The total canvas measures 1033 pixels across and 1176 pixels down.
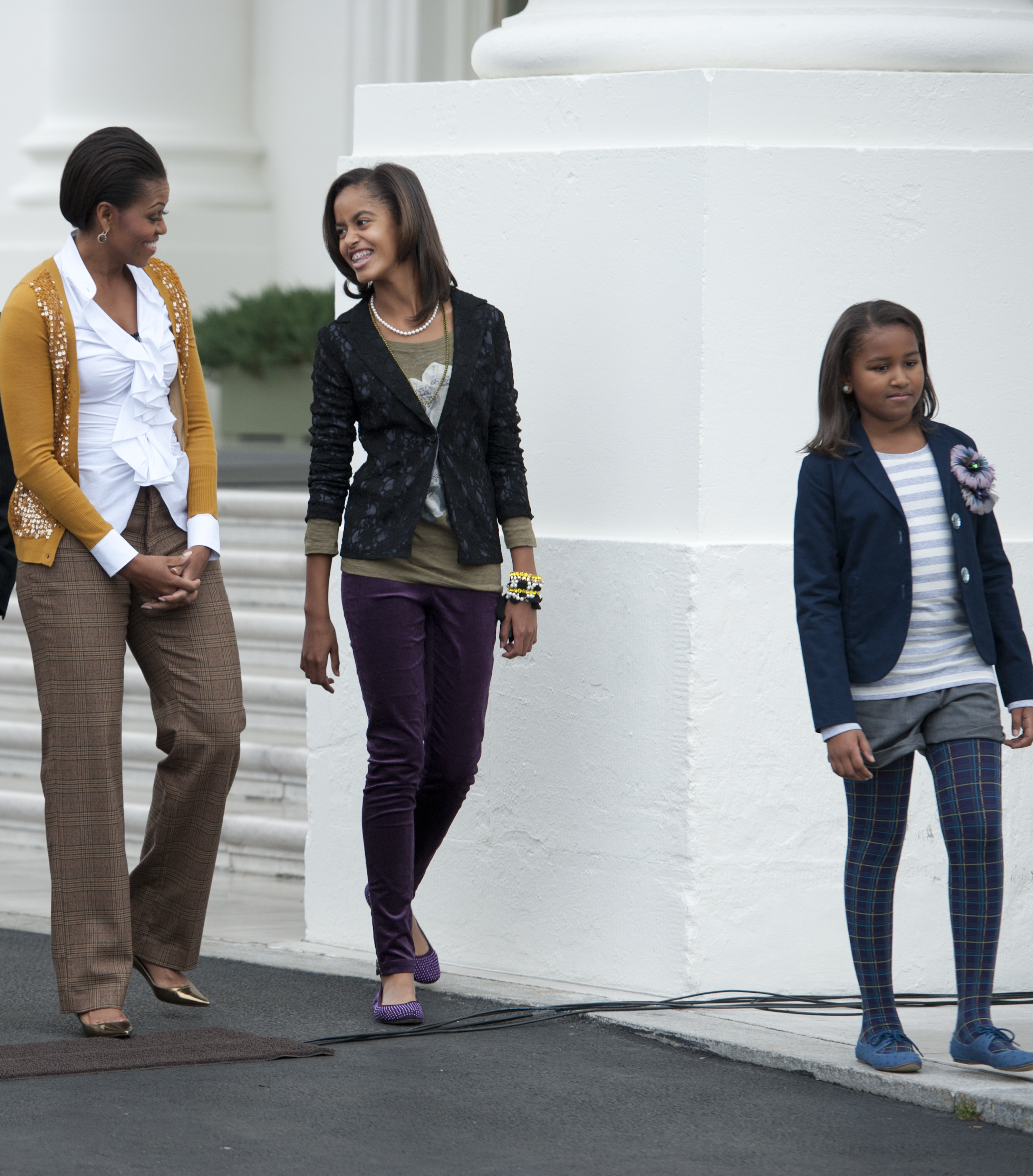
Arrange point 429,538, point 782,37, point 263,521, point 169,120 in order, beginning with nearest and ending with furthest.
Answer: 1. point 429,538
2. point 782,37
3. point 263,521
4. point 169,120

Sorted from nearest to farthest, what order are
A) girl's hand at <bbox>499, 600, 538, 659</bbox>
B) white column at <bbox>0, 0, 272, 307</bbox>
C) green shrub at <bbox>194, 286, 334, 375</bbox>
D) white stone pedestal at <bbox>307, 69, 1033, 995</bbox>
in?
girl's hand at <bbox>499, 600, 538, 659</bbox> < white stone pedestal at <bbox>307, 69, 1033, 995</bbox> < green shrub at <bbox>194, 286, 334, 375</bbox> < white column at <bbox>0, 0, 272, 307</bbox>

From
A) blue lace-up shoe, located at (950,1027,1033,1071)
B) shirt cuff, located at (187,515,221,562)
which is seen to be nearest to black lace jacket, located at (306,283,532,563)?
shirt cuff, located at (187,515,221,562)

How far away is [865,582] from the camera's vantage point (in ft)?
14.6

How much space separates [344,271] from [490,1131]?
2.05 metres

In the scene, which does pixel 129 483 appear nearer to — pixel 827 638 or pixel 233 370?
pixel 827 638

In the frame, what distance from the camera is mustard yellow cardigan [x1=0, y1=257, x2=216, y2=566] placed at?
15.7ft

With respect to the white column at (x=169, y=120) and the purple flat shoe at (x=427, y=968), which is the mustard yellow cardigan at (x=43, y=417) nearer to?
the purple flat shoe at (x=427, y=968)

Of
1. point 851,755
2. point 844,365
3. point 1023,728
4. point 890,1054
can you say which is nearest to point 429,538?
point 844,365

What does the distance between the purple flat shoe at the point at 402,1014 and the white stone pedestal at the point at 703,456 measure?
0.61 meters

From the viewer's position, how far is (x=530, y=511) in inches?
207

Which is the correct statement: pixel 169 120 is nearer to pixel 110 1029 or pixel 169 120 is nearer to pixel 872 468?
pixel 110 1029

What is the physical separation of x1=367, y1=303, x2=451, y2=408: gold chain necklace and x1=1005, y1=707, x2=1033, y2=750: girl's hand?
4.75 feet

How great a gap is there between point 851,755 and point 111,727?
5.28ft

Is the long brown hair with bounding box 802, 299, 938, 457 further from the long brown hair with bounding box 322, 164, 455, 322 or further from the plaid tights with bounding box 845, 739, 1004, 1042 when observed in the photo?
the long brown hair with bounding box 322, 164, 455, 322
